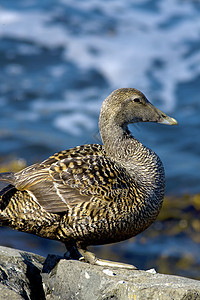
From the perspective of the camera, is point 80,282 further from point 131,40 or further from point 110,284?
point 131,40

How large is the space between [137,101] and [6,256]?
1.83 m

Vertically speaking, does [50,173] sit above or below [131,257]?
above

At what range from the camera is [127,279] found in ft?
13.2

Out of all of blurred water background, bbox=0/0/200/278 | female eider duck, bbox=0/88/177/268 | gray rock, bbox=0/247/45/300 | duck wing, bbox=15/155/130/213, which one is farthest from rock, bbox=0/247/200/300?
blurred water background, bbox=0/0/200/278

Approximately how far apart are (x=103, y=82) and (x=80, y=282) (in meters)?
8.91

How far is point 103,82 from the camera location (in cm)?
1257

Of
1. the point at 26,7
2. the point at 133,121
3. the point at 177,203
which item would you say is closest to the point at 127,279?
the point at 133,121

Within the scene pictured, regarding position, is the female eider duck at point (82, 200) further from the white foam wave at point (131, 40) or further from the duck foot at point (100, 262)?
the white foam wave at point (131, 40)

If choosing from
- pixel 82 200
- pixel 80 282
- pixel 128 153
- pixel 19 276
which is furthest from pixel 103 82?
pixel 80 282

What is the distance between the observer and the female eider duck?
14.3ft

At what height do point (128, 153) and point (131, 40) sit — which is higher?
point (131, 40)

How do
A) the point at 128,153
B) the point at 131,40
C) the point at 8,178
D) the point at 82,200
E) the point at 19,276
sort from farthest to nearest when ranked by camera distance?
the point at 131,40 → the point at 128,153 → the point at 8,178 → the point at 82,200 → the point at 19,276

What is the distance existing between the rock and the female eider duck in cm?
25

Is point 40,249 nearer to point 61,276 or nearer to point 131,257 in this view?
point 131,257
